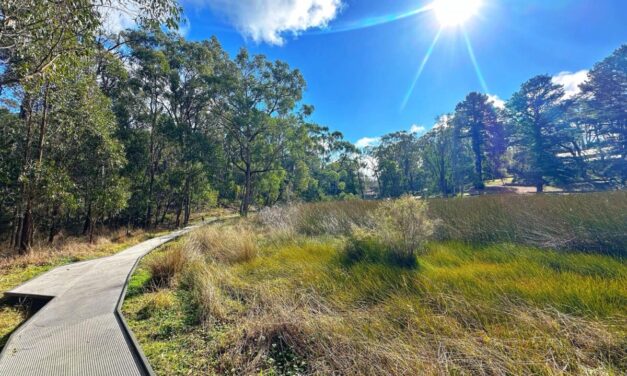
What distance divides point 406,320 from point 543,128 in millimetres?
28409

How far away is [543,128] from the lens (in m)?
22.1

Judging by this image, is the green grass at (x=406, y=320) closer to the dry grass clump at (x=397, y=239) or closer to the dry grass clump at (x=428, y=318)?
the dry grass clump at (x=428, y=318)

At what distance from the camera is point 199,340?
241 centimetres

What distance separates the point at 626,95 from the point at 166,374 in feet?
100

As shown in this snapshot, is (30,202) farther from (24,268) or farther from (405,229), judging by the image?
(405,229)

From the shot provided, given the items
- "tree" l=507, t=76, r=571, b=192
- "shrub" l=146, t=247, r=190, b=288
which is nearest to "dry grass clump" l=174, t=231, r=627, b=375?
"shrub" l=146, t=247, r=190, b=288

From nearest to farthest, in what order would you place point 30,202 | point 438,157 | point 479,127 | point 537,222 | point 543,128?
1. point 537,222
2. point 30,202
3. point 543,128
4. point 479,127
5. point 438,157

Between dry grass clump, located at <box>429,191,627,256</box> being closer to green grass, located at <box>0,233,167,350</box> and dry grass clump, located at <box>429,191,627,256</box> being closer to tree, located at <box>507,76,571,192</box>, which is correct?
green grass, located at <box>0,233,167,350</box>

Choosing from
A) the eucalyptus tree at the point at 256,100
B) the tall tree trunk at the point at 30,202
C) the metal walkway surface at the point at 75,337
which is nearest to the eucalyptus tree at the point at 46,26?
the metal walkway surface at the point at 75,337

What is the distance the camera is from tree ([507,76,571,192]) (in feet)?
70.6

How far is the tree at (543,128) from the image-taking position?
2152 cm

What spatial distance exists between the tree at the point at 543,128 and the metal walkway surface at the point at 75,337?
29.2 metres

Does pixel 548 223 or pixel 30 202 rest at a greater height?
pixel 30 202

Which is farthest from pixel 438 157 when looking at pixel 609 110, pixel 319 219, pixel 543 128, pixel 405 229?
pixel 405 229
